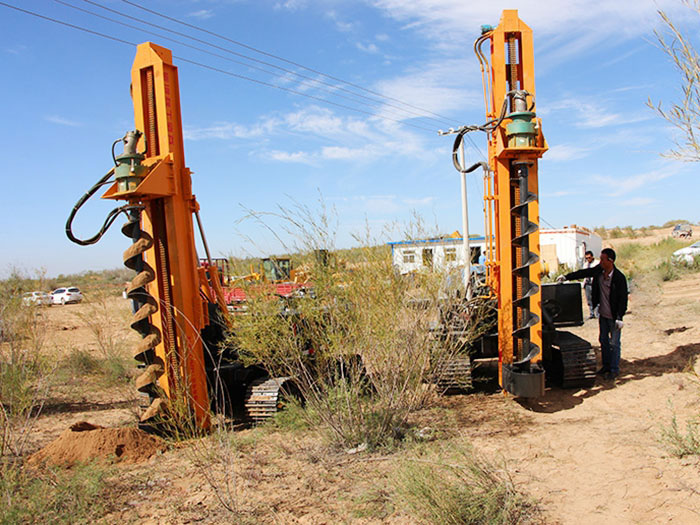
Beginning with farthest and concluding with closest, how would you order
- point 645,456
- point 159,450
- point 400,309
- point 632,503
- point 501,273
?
point 501,273 < point 159,450 < point 400,309 < point 645,456 < point 632,503

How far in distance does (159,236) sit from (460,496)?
4.10 metres

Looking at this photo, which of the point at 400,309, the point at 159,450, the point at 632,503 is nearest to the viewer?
the point at 632,503

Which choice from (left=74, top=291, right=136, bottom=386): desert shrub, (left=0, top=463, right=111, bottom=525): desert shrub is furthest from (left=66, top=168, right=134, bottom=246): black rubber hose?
(left=74, top=291, right=136, bottom=386): desert shrub

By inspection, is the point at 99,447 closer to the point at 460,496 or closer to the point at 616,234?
the point at 460,496

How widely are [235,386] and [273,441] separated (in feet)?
4.93

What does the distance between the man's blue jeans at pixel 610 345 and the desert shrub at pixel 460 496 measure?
442 cm

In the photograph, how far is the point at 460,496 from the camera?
3.39m

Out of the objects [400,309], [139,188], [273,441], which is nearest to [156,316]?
[139,188]

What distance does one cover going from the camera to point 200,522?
145 inches

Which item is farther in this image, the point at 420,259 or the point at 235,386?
the point at 235,386

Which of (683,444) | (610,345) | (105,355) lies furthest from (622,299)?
(105,355)

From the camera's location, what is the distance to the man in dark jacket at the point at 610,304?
7324 mm

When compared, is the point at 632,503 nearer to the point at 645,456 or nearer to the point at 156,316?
the point at 645,456

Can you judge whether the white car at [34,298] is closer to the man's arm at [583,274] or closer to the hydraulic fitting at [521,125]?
the hydraulic fitting at [521,125]
